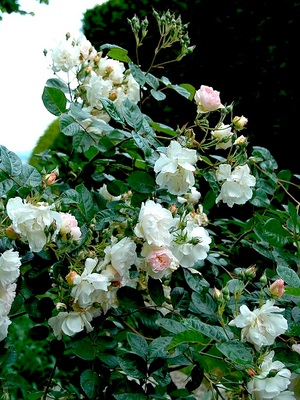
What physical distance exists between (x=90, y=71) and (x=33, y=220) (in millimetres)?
623

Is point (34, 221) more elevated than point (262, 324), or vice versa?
point (34, 221)

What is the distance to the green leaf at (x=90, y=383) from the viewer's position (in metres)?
1.01

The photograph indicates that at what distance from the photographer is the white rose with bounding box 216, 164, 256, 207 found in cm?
122

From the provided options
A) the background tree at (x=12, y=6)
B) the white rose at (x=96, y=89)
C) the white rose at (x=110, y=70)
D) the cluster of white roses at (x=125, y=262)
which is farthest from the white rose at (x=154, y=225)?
the background tree at (x=12, y=6)

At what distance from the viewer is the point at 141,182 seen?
1.18 m

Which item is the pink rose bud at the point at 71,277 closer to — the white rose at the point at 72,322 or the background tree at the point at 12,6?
the white rose at the point at 72,322

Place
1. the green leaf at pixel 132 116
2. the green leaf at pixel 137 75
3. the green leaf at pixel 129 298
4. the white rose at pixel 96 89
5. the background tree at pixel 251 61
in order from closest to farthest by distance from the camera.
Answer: the green leaf at pixel 129 298 < the green leaf at pixel 132 116 < the green leaf at pixel 137 75 < the white rose at pixel 96 89 < the background tree at pixel 251 61

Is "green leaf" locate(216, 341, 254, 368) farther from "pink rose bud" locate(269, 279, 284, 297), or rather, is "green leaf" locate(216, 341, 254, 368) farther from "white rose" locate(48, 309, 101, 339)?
"white rose" locate(48, 309, 101, 339)

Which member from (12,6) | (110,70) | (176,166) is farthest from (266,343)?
(12,6)

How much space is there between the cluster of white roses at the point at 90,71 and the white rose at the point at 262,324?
2.32 feet

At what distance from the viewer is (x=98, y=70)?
151 cm

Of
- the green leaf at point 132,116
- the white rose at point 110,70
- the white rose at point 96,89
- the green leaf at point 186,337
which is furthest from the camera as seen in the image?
the white rose at point 110,70

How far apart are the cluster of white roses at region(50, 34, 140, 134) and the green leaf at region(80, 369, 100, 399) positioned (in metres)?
0.64

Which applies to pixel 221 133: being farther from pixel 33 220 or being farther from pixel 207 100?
pixel 33 220
